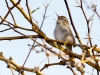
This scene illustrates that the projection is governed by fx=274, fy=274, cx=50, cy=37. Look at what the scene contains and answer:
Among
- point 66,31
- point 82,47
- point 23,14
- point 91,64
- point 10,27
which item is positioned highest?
point 66,31

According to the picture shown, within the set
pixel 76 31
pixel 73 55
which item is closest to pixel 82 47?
pixel 73 55

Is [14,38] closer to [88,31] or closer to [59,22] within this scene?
[88,31]

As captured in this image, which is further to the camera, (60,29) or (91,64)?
(60,29)

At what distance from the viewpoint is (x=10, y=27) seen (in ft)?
7.03

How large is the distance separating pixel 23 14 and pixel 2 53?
0.38 m

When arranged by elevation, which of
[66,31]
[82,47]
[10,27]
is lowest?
[82,47]

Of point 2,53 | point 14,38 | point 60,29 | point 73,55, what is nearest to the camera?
point 73,55

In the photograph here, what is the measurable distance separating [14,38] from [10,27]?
0.32ft

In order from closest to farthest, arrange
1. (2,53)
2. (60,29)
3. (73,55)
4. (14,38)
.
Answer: (73,55)
(14,38)
(2,53)
(60,29)

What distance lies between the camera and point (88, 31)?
2.39 metres

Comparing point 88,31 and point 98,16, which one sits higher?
point 98,16

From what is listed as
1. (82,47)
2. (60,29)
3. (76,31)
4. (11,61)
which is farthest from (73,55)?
(60,29)

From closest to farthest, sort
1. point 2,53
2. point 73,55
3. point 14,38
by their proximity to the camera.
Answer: point 73,55 → point 14,38 → point 2,53

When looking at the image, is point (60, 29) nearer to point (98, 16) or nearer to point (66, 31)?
point (66, 31)
